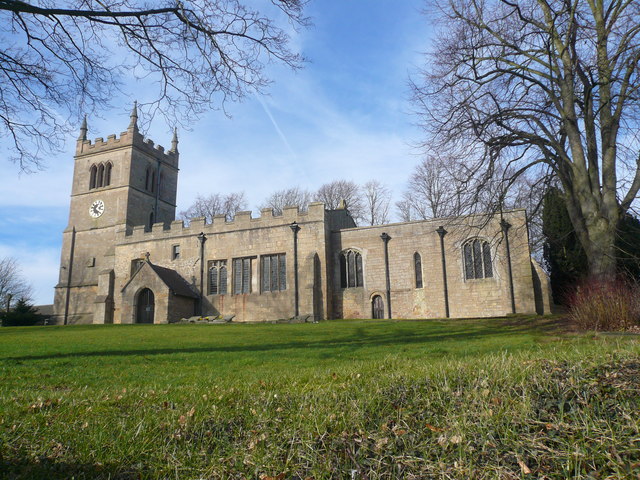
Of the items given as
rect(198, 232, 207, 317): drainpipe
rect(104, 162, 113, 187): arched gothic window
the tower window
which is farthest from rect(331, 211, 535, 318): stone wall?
rect(104, 162, 113, 187): arched gothic window

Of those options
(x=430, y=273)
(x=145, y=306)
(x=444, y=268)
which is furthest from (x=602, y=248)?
(x=145, y=306)

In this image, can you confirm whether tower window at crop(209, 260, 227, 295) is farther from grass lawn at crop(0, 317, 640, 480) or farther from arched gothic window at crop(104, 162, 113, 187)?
grass lawn at crop(0, 317, 640, 480)

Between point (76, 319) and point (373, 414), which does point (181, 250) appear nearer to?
point (76, 319)

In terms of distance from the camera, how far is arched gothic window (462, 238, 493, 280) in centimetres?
2531

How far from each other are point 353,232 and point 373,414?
78.5 ft

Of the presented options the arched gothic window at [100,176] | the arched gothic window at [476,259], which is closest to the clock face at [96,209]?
the arched gothic window at [100,176]

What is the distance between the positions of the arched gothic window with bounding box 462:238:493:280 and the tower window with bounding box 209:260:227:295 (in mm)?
14448

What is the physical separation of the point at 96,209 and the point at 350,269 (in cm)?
2237

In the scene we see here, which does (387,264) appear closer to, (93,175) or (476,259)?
(476,259)

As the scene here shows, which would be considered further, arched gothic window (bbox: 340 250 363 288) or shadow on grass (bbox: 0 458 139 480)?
arched gothic window (bbox: 340 250 363 288)

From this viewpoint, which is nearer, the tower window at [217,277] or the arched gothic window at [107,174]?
the tower window at [217,277]

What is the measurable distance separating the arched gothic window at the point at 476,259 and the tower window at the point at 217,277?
14448 millimetres

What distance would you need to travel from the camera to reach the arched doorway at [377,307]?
88.4ft

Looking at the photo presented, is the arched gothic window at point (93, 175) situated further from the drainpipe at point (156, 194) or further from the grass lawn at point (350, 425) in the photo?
the grass lawn at point (350, 425)
